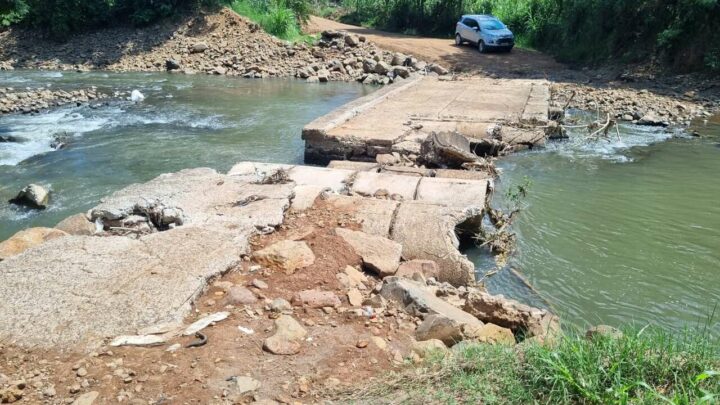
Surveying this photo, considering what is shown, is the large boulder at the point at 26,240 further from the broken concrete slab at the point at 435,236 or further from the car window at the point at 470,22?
the car window at the point at 470,22

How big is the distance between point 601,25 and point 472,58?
4.82 metres

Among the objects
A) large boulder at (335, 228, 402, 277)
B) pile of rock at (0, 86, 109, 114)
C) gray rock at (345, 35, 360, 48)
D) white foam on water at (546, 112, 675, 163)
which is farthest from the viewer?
gray rock at (345, 35, 360, 48)

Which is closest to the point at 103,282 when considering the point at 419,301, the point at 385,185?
the point at 419,301

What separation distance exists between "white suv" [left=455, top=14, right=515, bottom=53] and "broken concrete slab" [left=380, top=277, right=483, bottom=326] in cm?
2153

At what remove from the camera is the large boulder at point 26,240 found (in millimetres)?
5824

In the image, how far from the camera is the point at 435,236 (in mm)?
6156

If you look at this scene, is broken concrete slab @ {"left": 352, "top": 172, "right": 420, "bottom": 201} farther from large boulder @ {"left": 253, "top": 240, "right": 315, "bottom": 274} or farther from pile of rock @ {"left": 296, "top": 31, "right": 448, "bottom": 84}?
pile of rock @ {"left": 296, "top": 31, "right": 448, "bottom": 84}

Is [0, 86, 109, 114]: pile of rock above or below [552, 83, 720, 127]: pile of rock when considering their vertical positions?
below

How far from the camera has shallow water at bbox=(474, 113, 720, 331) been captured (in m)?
6.09

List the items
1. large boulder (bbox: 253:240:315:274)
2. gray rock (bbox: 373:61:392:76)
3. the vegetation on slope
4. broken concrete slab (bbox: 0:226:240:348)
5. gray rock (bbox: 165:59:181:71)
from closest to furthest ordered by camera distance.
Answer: broken concrete slab (bbox: 0:226:240:348) < large boulder (bbox: 253:240:315:274) < the vegetation on slope < gray rock (bbox: 373:61:392:76) < gray rock (bbox: 165:59:181:71)

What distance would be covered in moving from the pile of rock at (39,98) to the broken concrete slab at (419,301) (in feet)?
47.3

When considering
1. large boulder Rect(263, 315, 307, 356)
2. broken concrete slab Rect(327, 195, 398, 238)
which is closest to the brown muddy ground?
large boulder Rect(263, 315, 307, 356)

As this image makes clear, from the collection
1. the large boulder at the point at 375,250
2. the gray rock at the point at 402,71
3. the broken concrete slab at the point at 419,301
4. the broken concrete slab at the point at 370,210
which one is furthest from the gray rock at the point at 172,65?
the broken concrete slab at the point at 419,301

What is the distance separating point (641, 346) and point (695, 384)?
323mm
